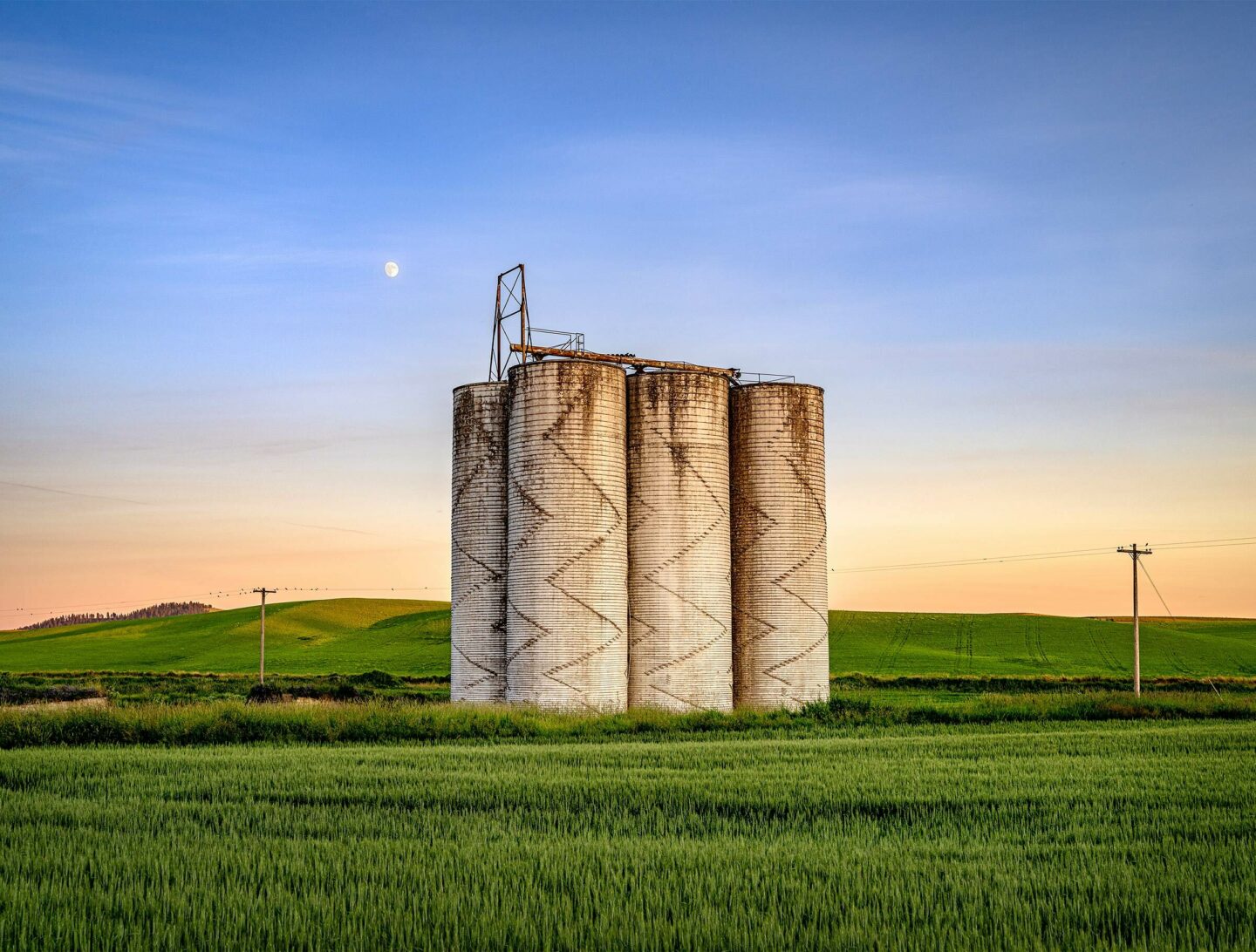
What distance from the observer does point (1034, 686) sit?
63.4 m

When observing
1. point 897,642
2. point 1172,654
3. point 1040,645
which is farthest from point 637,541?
point 1172,654

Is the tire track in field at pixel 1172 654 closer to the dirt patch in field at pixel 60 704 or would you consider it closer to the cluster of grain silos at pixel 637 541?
the cluster of grain silos at pixel 637 541

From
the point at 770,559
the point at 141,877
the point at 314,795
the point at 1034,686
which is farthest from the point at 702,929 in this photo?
the point at 1034,686

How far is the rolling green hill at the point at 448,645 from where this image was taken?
3351 inches

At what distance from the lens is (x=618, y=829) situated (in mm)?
15766

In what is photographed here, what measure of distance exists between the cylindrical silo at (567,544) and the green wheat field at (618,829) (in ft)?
6.97

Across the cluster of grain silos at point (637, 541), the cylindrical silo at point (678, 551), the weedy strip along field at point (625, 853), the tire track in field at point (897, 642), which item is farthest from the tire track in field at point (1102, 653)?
the weedy strip along field at point (625, 853)

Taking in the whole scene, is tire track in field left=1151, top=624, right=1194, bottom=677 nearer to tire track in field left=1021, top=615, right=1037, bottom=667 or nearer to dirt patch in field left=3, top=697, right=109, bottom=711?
tire track in field left=1021, top=615, right=1037, bottom=667

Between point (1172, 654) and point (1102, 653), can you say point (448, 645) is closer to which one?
point (1102, 653)

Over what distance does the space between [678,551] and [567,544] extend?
3978 mm

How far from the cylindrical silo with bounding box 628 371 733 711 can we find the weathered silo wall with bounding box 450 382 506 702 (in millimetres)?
4367

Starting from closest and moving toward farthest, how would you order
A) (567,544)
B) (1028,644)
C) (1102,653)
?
(567,544)
(1102,653)
(1028,644)

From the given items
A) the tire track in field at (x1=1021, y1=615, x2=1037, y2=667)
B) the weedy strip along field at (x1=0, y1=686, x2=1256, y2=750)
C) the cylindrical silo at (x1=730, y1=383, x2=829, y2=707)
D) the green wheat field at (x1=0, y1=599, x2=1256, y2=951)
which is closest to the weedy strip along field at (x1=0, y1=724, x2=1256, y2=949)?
the green wheat field at (x1=0, y1=599, x2=1256, y2=951)

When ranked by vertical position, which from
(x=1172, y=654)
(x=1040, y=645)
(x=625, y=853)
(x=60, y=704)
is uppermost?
(x=625, y=853)
